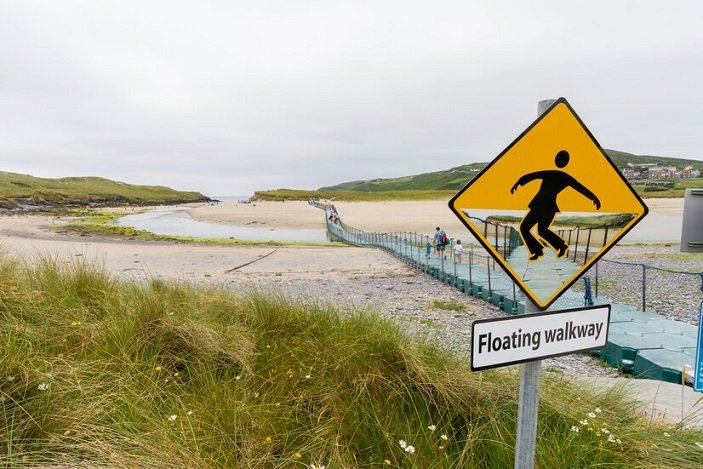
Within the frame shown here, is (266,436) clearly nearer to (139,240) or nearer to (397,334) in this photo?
(397,334)

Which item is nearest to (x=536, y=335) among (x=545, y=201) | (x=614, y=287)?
(x=545, y=201)

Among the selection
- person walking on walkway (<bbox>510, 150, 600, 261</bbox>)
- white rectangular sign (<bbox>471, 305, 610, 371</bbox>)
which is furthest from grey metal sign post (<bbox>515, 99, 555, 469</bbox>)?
person walking on walkway (<bbox>510, 150, 600, 261</bbox>)

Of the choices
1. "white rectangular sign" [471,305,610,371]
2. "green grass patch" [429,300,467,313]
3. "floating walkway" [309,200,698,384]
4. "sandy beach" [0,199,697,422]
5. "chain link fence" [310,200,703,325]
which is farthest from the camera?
"green grass patch" [429,300,467,313]

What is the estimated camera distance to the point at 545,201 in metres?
1.66

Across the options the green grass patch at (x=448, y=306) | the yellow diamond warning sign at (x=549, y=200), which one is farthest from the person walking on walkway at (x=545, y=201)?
the green grass patch at (x=448, y=306)

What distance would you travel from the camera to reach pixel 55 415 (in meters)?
2.20

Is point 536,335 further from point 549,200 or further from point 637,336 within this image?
Result: point 637,336

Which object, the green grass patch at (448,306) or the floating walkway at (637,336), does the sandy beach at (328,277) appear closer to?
the green grass patch at (448,306)

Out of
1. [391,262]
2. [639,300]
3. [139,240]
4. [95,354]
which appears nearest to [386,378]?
[95,354]

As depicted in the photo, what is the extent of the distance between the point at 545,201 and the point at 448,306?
29.3 feet

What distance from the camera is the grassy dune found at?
214cm

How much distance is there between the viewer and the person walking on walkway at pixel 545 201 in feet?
5.40

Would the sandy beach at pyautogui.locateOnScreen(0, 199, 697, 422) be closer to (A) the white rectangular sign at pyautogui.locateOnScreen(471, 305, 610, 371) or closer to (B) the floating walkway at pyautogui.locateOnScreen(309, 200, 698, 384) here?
(B) the floating walkway at pyautogui.locateOnScreen(309, 200, 698, 384)

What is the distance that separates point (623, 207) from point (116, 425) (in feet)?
10.2
